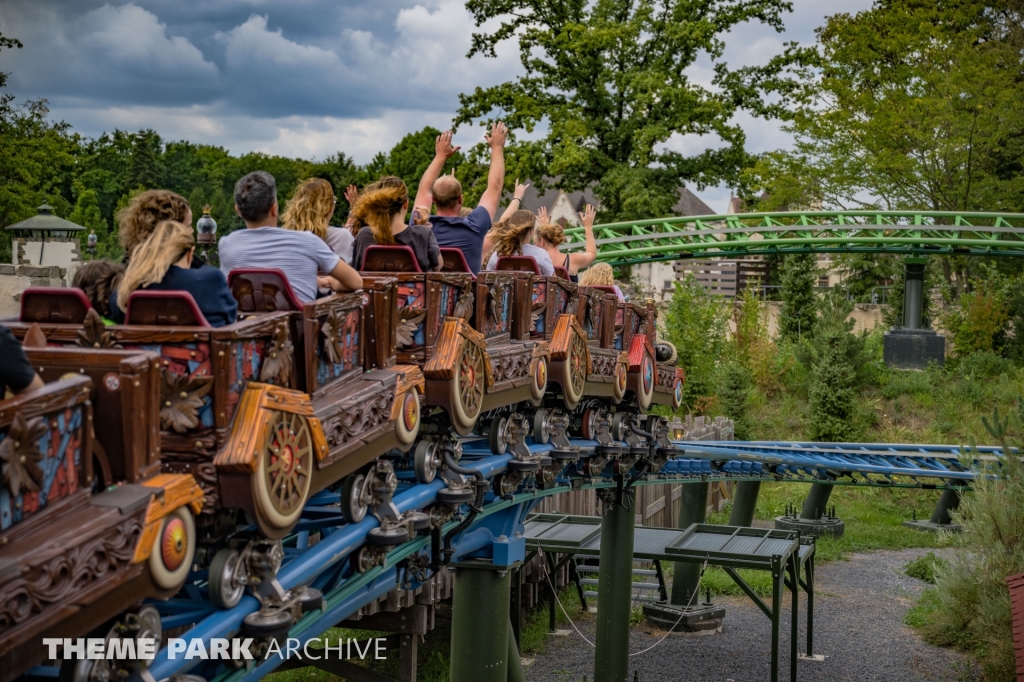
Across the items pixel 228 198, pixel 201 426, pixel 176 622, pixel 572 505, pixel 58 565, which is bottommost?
pixel 572 505

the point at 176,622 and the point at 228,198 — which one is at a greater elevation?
the point at 228,198

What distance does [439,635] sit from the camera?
13.7 meters

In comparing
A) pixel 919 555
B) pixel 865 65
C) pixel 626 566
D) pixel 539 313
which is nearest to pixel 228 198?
pixel 865 65

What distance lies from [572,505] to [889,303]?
16.9 m

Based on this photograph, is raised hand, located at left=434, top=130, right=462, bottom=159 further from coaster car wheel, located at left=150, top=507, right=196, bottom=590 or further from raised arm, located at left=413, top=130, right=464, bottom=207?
coaster car wheel, located at left=150, top=507, right=196, bottom=590

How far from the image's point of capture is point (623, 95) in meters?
30.9

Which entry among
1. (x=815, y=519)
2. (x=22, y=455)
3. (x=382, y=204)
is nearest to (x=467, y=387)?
(x=382, y=204)

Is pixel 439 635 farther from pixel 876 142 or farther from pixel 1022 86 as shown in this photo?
pixel 1022 86

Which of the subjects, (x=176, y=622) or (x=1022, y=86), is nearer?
(x=176, y=622)

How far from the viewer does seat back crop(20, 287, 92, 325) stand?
3.89 m

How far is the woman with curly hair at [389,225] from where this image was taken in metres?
5.70

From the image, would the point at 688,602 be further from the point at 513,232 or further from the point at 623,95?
the point at 623,95

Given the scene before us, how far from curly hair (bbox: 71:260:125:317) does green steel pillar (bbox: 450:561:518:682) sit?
4.20 meters

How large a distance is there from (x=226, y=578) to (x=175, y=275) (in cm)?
112
